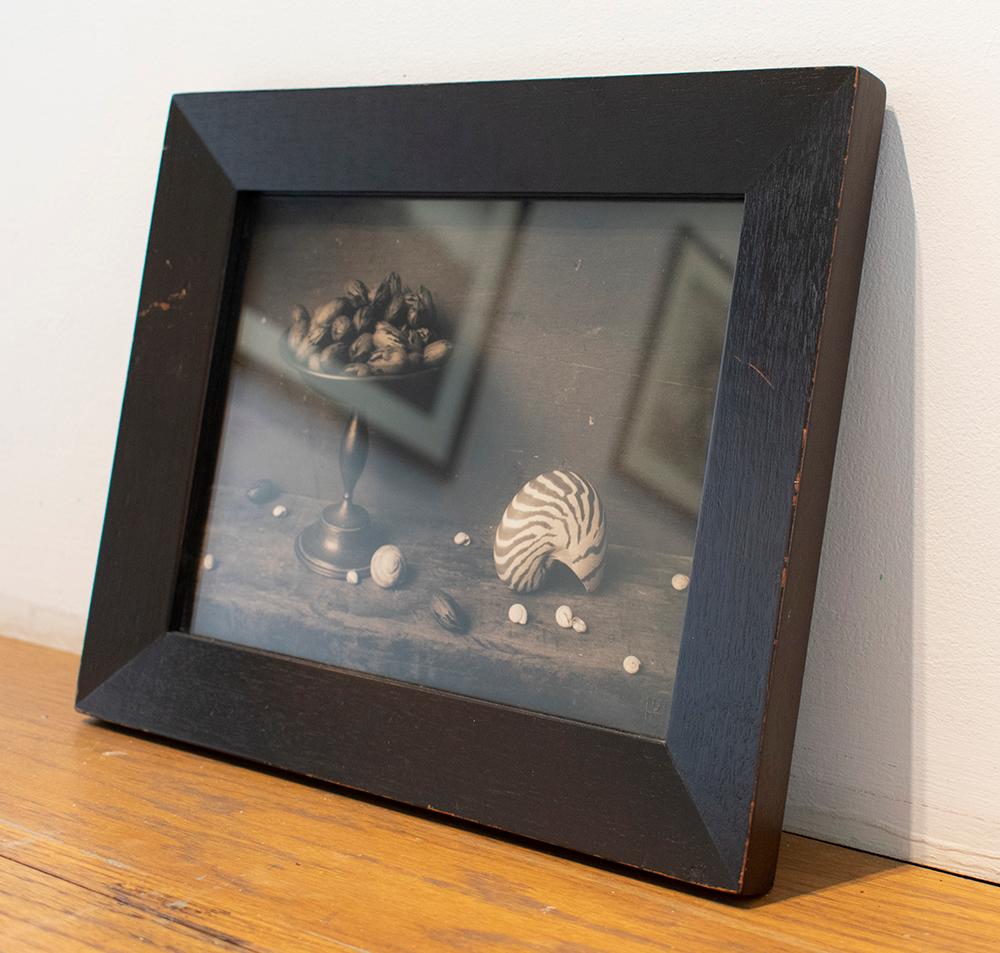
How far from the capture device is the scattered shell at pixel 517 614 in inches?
28.5

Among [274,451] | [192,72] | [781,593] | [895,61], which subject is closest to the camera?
[781,593]

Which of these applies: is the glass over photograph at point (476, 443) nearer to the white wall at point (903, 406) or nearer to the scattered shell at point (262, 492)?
the scattered shell at point (262, 492)

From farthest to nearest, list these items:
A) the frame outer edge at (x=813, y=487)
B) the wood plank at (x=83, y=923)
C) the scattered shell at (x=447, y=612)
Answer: the scattered shell at (x=447, y=612), the frame outer edge at (x=813, y=487), the wood plank at (x=83, y=923)

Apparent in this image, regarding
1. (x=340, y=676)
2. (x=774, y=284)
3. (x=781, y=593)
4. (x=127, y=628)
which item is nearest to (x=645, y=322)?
(x=774, y=284)

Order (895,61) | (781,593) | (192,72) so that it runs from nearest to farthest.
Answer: (781,593) → (895,61) → (192,72)

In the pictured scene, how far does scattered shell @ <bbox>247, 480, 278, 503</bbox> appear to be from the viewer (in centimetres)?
82

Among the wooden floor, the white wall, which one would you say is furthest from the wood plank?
the white wall

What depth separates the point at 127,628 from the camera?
2.72 ft

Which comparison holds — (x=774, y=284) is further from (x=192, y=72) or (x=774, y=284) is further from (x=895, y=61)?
(x=192, y=72)

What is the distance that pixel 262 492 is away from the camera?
32.6 inches

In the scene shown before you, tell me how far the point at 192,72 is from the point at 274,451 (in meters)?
0.38

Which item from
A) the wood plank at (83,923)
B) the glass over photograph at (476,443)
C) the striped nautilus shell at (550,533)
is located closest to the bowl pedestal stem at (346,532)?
the glass over photograph at (476,443)

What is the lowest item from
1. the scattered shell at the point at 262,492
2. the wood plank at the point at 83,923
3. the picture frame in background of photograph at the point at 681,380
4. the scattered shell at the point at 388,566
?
the wood plank at the point at 83,923

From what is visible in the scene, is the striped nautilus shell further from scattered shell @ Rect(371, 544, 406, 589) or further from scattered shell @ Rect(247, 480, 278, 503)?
scattered shell @ Rect(247, 480, 278, 503)
